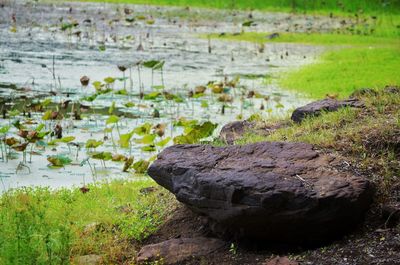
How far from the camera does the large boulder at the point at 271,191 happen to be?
6438 millimetres

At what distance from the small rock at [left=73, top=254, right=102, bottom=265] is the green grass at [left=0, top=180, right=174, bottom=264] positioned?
59mm

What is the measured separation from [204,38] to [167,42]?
2.08 meters

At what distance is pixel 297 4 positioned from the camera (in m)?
37.4

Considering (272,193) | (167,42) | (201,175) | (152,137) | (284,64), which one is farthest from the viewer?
(167,42)

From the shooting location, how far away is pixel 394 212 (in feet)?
21.8

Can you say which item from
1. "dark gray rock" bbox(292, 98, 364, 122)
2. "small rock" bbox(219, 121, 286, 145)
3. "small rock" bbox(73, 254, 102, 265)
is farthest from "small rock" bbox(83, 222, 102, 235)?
"dark gray rock" bbox(292, 98, 364, 122)

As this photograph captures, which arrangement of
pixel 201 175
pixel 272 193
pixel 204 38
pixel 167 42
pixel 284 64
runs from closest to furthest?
pixel 272 193 → pixel 201 175 → pixel 284 64 → pixel 167 42 → pixel 204 38

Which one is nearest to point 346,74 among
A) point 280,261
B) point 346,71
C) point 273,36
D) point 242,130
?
point 346,71

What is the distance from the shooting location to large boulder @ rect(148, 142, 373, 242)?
21.1 feet

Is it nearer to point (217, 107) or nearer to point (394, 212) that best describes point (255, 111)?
point (217, 107)

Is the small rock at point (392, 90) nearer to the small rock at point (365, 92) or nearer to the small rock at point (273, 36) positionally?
the small rock at point (365, 92)

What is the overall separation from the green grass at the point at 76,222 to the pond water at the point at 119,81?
1.07 meters

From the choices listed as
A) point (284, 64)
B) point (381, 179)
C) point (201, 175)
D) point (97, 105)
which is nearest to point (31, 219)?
point (201, 175)

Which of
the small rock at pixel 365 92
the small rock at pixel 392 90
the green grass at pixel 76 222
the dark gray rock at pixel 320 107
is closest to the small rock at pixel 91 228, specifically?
the green grass at pixel 76 222
